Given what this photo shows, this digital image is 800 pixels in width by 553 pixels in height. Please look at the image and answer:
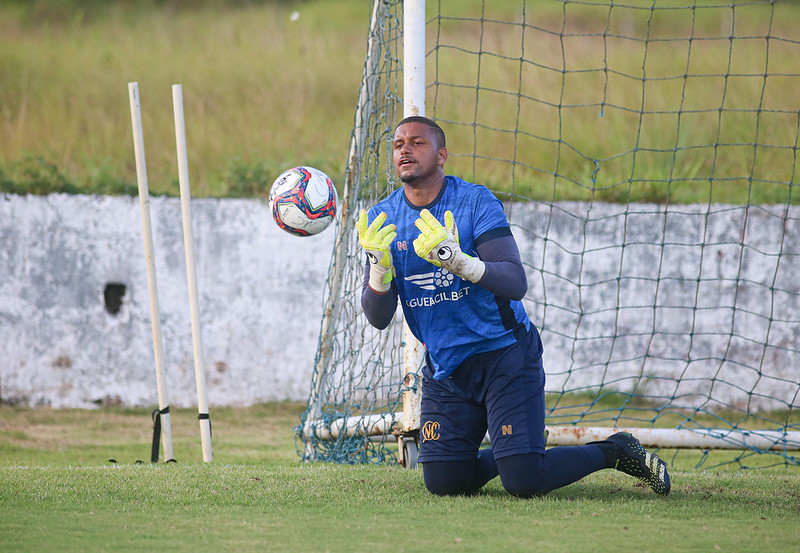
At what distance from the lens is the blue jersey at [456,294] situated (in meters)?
4.04

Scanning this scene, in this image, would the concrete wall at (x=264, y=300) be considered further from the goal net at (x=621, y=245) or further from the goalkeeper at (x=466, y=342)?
the goalkeeper at (x=466, y=342)

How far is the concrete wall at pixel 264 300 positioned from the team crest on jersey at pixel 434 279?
489 centimetres

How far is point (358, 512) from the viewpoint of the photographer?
3.74 meters

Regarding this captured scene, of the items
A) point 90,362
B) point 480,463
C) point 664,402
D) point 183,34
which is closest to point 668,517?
point 480,463

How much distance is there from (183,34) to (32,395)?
32.3 feet

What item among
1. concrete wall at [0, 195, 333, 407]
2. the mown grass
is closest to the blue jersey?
the mown grass

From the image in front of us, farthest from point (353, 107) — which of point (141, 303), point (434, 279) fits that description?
point (434, 279)

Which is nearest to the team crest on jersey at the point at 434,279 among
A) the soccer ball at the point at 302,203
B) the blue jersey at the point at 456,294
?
the blue jersey at the point at 456,294

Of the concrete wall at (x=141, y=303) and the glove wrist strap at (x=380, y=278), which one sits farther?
the concrete wall at (x=141, y=303)

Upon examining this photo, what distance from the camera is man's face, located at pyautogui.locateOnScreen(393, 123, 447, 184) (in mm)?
4055

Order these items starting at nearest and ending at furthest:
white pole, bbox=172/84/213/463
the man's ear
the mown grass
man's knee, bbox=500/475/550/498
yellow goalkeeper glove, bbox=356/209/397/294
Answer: yellow goalkeeper glove, bbox=356/209/397/294 < man's knee, bbox=500/475/550/498 < the man's ear < white pole, bbox=172/84/213/463 < the mown grass

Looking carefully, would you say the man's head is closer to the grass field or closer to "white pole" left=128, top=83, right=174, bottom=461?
the grass field

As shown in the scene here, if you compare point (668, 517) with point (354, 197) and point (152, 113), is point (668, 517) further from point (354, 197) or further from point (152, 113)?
point (152, 113)

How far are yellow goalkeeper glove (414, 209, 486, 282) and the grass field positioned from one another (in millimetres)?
1078
